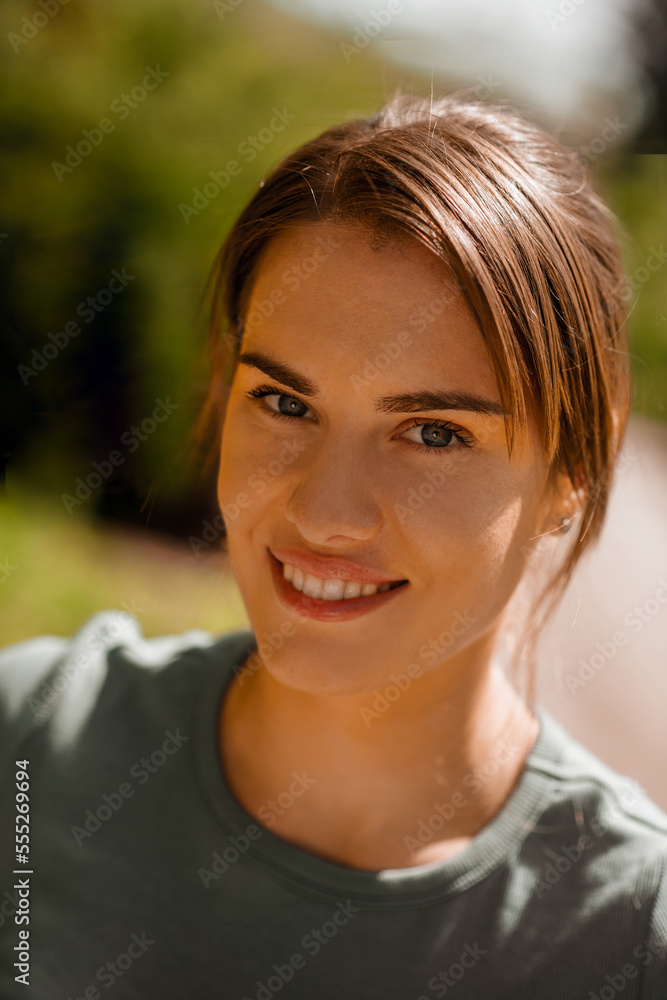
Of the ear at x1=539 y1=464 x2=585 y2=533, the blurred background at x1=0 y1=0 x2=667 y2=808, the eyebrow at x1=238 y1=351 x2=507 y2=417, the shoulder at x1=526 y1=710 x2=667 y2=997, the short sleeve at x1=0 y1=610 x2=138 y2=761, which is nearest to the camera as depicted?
the eyebrow at x1=238 y1=351 x2=507 y2=417

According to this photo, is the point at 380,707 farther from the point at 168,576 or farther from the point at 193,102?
the point at 193,102

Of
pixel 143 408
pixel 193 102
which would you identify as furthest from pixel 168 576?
pixel 193 102

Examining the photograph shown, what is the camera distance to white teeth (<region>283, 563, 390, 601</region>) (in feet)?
4.35

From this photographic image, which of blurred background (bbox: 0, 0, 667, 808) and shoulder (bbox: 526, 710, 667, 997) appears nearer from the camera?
shoulder (bbox: 526, 710, 667, 997)

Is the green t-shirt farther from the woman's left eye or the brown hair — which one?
the woman's left eye

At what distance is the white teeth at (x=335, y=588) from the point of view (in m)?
1.33

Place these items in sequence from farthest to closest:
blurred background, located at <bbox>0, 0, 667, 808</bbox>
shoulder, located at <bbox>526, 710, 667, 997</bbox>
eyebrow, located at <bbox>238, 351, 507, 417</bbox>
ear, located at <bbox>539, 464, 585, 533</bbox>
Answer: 1. blurred background, located at <bbox>0, 0, 667, 808</bbox>
2. ear, located at <bbox>539, 464, 585, 533</bbox>
3. shoulder, located at <bbox>526, 710, 667, 997</bbox>
4. eyebrow, located at <bbox>238, 351, 507, 417</bbox>

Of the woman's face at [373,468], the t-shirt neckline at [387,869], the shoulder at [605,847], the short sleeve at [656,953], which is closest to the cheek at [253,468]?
the woman's face at [373,468]

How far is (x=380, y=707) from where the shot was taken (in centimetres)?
151

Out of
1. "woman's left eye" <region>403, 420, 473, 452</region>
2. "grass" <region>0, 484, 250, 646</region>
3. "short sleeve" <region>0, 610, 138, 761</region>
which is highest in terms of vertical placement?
"woman's left eye" <region>403, 420, 473, 452</region>

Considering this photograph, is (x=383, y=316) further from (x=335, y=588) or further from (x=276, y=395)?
(x=335, y=588)

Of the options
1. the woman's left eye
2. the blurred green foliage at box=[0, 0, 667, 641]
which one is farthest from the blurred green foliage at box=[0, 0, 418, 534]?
the woman's left eye

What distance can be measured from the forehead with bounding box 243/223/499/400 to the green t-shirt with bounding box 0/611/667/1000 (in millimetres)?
745

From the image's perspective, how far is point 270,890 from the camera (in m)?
1.46
